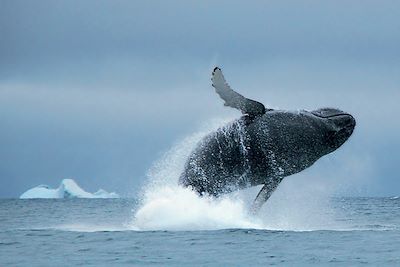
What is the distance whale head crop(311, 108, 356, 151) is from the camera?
53.4 ft

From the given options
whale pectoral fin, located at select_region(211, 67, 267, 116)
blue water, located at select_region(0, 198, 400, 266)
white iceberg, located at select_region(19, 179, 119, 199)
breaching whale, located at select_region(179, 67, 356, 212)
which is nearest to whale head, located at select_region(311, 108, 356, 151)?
breaching whale, located at select_region(179, 67, 356, 212)

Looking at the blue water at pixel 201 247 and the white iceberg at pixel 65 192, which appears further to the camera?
the white iceberg at pixel 65 192

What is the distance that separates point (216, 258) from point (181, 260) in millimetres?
588

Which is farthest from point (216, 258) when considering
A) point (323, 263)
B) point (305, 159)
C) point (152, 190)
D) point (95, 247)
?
point (152, 190)

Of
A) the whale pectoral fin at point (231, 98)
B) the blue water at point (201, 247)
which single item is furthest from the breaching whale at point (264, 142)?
the blue water at point (201, 247)

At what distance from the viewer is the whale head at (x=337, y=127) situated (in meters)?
16.3

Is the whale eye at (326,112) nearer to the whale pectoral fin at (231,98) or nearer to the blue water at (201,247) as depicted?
the whale pectoral fin at (231,98)

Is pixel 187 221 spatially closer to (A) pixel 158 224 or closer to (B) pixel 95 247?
(A) pixel 158 224

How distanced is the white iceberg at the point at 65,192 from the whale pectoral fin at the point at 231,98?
9681 centimetres

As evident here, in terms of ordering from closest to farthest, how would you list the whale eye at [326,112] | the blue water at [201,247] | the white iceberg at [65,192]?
the blue water at [201,247], the whale eye at [326,112], the white iceberg at [65,192]

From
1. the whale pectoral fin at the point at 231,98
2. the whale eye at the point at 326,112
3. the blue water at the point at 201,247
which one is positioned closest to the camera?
the blue water at the point at 201,247

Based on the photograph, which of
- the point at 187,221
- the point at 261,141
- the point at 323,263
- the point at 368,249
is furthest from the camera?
the point at 187,221

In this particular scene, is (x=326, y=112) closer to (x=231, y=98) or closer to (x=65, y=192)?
(x=231, y=98)

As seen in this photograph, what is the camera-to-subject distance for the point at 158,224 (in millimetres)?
18656
